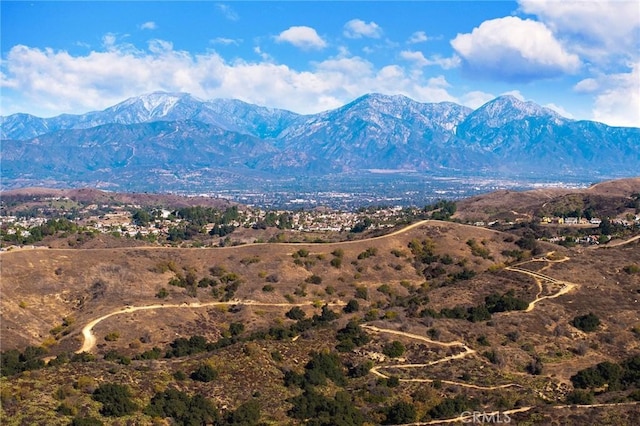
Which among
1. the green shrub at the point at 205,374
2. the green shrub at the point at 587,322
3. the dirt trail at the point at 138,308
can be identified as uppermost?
the green shrub at the point at 587,322

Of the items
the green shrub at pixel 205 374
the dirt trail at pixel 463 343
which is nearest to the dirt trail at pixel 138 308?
the green shrub at pixel 205 374

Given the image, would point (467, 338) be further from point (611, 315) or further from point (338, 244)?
point (338, 244)

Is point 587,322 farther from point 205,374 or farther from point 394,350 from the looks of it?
point 205,374

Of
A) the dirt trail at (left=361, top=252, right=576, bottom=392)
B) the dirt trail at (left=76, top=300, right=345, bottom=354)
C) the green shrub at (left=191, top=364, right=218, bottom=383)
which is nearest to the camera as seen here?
the green shrub at (left=191, top=364, right=218, bottom=383)

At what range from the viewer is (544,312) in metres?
61.7

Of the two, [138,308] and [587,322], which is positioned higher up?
[587,322]

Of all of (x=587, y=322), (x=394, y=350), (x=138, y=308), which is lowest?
(x=138, y=308)

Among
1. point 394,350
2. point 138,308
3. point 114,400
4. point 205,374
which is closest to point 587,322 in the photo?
point 394,350

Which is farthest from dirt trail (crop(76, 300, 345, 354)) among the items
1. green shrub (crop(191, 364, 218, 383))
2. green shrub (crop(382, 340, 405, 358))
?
green shrub (crop(382, 340, 405, 358))

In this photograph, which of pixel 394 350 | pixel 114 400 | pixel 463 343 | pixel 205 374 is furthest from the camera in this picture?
pixel 463 343

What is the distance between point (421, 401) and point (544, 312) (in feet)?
85.0

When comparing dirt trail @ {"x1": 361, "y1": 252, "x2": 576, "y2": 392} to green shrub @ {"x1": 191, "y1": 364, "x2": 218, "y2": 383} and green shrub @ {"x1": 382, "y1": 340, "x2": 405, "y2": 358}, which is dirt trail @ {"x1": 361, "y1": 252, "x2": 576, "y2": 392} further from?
green shrub @ {"x1": 191, "y1": 364, "x2": 218, "y2": 383}

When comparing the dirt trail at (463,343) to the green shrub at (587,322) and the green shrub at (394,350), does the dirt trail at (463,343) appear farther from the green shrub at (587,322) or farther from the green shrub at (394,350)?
the green shrub at (587,322)

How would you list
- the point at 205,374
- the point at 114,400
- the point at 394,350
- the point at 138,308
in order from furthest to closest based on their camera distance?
the point at 138,308 → the point at 394,350 → the point at 205,374 → the point at 114,400
